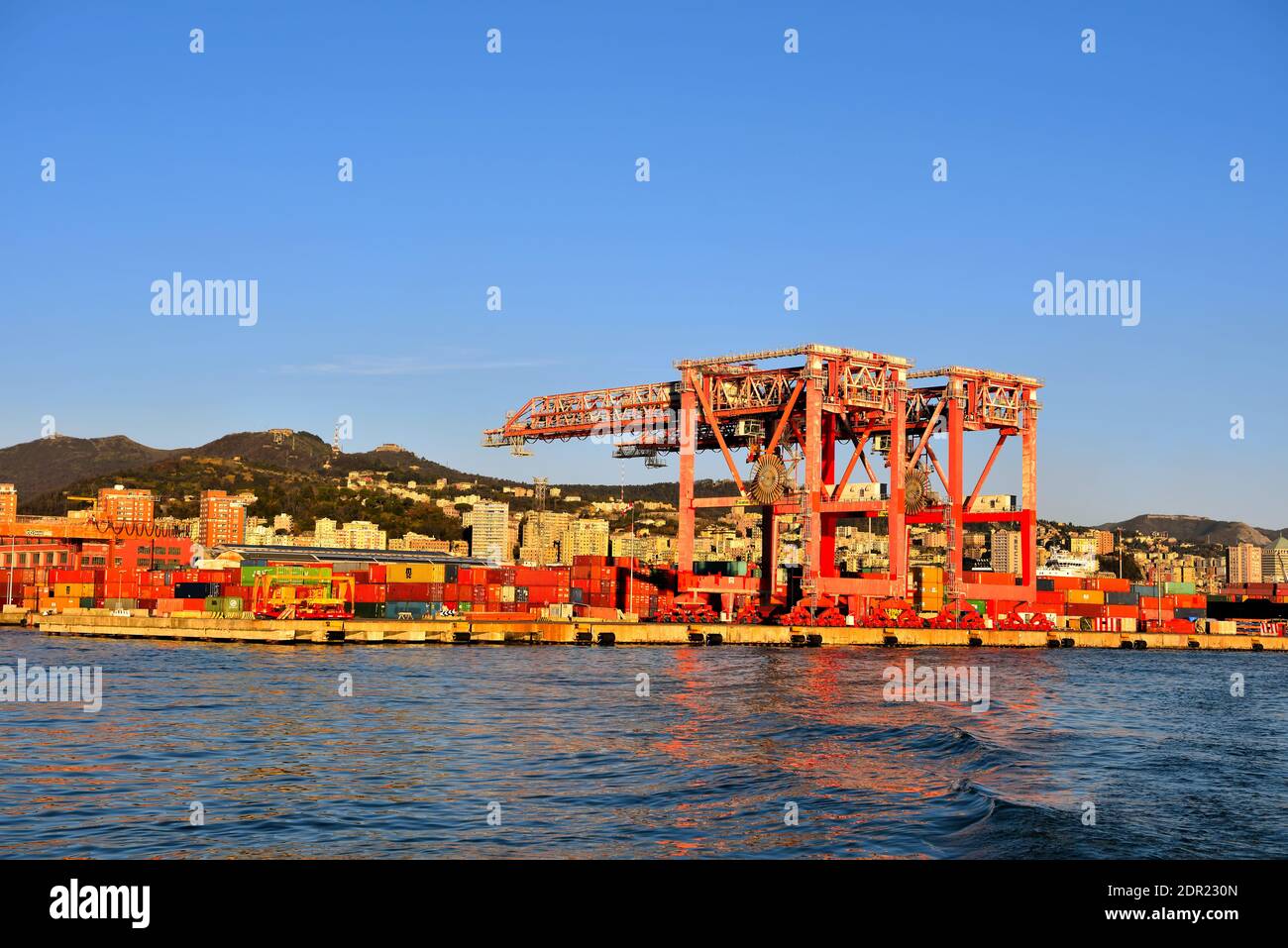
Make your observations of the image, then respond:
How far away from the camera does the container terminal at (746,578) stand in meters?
82.2

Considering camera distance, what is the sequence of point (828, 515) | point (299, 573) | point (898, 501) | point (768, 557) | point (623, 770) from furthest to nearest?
1. point (768, 557)
2. point (828, 515)
3. point (299, 573)
4. point (898, 501)
5. point (623, 770)

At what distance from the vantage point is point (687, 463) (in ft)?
288

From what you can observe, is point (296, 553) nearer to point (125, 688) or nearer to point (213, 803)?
point (125, 688)

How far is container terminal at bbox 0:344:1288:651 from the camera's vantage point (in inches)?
3238

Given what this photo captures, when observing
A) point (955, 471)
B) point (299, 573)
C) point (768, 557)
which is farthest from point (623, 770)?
point (955, 471)

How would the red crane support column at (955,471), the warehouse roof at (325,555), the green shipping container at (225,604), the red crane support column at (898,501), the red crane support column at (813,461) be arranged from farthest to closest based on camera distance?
the warehouse roof at (325,555), the green shipping container at (225,604), the red crane support column at (955,471), the red crane support column at (898,501), the red crane support column at (813,461)

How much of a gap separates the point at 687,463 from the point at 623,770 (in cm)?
6289

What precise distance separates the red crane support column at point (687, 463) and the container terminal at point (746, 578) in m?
0.16

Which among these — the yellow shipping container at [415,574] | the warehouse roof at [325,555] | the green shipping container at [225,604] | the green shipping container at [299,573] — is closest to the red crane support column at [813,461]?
the yellow shipping container at [415,574]

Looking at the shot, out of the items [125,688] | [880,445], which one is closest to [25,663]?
[125,688]

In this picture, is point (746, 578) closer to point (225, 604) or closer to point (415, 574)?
point (415, 574)

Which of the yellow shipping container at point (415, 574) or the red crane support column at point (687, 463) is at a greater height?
the red crane support column at point (687, 463)

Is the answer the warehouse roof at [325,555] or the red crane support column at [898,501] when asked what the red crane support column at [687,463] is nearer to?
the red crane support column at [898,501]
